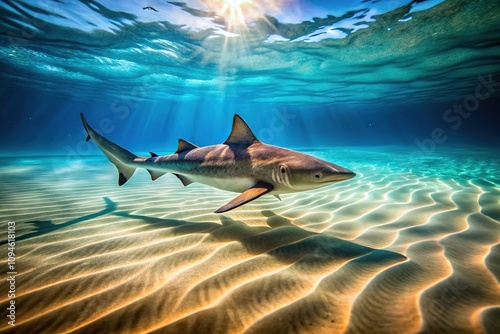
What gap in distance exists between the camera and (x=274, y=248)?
240 cm

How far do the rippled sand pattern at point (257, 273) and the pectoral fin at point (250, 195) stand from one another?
1.42 feet

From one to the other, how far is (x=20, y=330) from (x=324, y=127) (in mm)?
135471

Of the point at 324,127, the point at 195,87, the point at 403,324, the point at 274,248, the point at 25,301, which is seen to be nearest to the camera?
the point at 403,324

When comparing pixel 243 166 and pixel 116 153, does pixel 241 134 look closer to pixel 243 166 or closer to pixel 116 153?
pixel 243 166

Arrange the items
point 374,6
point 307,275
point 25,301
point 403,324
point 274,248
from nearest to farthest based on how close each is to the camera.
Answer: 1. point 403,324
2. point 25,301
3. point 307,275
4. point 274,248
5. point 374,6

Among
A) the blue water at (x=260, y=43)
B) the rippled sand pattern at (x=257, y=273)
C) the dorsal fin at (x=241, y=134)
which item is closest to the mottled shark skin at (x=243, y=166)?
the dorsal fin at (x=241, y=134)

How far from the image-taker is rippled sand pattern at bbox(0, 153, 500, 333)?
4.77 ft

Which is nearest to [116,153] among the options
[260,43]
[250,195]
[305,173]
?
[250,195]

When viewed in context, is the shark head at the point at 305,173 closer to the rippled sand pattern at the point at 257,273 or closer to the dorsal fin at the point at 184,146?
the rippled sand pattern at the point at 257,273

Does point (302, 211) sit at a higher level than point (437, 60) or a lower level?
lower

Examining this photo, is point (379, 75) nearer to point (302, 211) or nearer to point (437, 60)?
point (437, 60)

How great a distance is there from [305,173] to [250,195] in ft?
2.50

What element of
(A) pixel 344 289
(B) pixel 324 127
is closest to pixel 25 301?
(A) pixel 344 289

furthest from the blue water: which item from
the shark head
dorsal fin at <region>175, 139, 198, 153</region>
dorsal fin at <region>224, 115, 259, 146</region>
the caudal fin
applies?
the shark head
